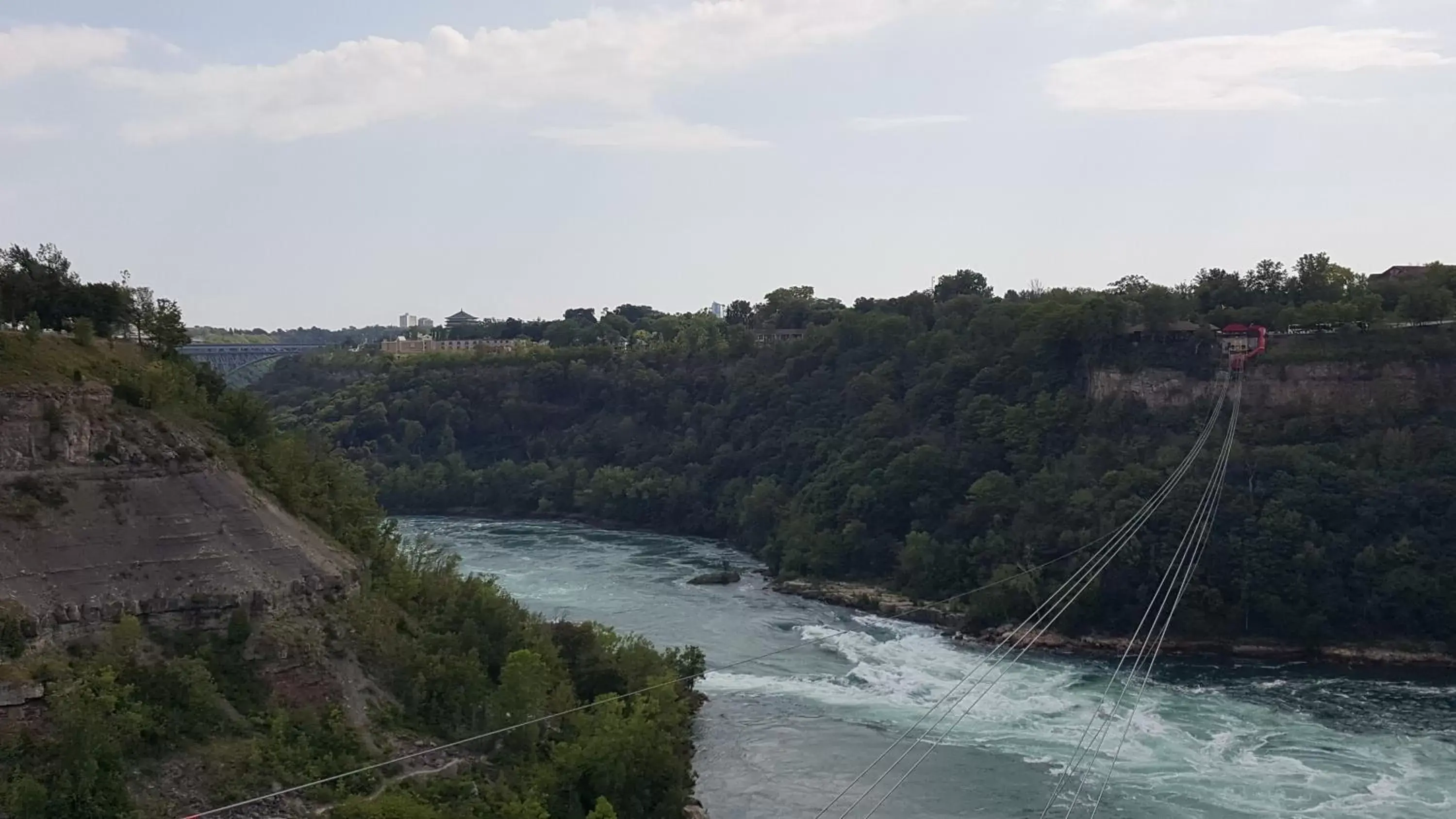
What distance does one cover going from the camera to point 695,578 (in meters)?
49.1

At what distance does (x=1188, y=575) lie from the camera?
40188 millimetres

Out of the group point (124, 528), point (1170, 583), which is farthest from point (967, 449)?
point (124, 528)

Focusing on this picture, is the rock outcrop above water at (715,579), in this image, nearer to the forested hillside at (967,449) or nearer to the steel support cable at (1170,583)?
the forested hillside at (967,449)

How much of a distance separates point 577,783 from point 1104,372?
3388cm

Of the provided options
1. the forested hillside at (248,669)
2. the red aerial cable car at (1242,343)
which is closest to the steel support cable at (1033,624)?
the forested hillside at (248,669)

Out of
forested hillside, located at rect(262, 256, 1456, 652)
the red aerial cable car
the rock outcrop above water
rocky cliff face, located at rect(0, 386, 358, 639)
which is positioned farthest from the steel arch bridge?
rocky cliff face, located at rect(0, 386, 358, 639)

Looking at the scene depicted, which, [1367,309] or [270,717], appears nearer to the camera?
[270,717]

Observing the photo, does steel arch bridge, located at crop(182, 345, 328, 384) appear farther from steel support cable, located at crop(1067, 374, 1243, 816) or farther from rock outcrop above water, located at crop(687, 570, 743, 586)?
steel support cable, located at crop(1067, 374, 1243, 816)

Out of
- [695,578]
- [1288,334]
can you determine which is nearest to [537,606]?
[695,578]

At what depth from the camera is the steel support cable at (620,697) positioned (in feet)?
56.9

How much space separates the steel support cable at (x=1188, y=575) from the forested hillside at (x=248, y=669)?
365 inches

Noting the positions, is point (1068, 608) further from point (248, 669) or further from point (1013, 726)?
point (248, 669)

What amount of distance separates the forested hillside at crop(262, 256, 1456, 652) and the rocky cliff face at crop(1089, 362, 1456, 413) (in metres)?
0.48

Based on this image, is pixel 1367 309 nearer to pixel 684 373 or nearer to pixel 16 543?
pixel 684 373
